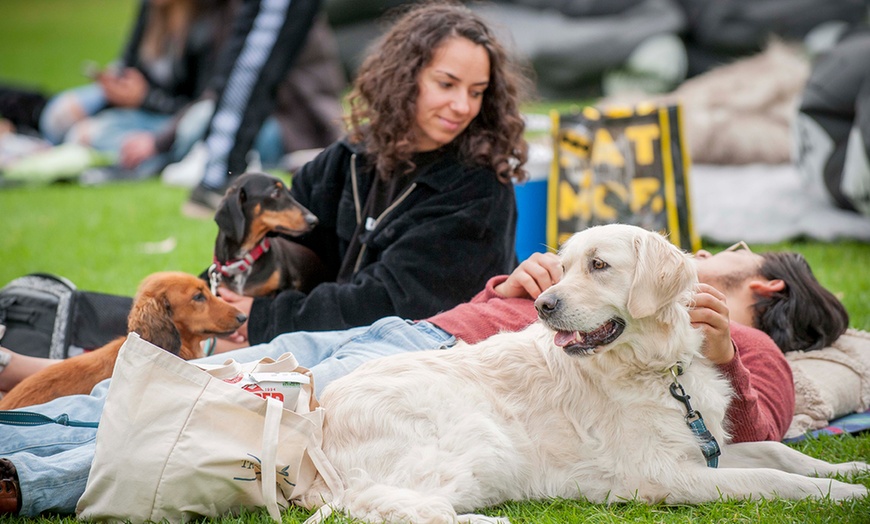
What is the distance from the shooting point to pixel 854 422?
382 centimetres

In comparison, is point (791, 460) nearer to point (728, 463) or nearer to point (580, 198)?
point (728, 463)

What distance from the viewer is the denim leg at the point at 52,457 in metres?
2.88

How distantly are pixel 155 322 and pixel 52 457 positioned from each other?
0.95m

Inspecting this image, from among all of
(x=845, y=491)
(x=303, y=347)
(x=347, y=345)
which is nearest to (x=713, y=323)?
(x=845, y=491)

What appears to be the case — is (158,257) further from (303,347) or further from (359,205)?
(303,347)

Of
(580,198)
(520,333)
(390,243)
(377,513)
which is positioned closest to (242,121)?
(580,198)

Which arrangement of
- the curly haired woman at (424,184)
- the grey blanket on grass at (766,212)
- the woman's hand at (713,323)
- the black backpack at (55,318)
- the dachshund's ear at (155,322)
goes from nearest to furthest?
→ 1. the woman's hand at (713,323)
2. the dachshund's ear at (155,322)
3. the curly haired woman at (424,184)
4. the black backpack at (55,318)
5. the grey blanket on grass at (766,212)

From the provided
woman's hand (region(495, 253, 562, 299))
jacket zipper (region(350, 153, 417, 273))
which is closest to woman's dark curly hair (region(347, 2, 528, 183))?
jacket zipper (region(350, 153, 417, 273))

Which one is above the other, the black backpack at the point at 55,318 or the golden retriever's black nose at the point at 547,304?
the golden retriever's black nose at the point at 547,304

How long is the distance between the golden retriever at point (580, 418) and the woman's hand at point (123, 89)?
31.8 ft

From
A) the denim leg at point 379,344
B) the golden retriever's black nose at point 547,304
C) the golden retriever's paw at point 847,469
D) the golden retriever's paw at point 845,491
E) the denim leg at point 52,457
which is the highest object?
the golden retriever's black nose at point 547,304

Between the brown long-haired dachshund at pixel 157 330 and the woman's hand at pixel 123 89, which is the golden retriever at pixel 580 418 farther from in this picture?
the woman's hand at pixel 123 89

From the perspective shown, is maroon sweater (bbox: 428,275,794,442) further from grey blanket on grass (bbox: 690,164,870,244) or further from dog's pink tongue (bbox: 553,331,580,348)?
grey blanket on grass (bbox: 690,164,870,244)

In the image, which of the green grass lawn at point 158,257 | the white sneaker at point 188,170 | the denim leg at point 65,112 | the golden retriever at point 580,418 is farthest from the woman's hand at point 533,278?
the denim leg at point 65,112
